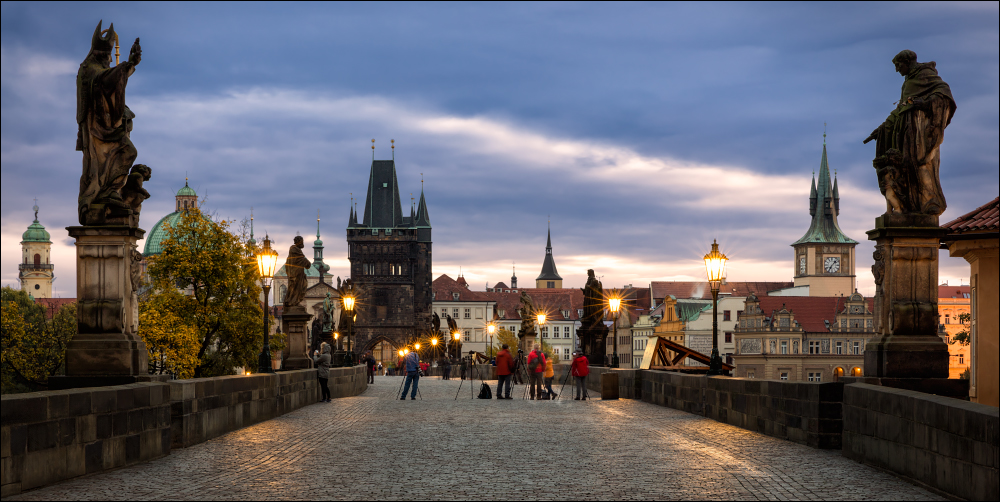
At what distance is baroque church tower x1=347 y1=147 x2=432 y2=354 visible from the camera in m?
133

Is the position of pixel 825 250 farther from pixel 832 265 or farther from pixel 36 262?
pixel 36 262

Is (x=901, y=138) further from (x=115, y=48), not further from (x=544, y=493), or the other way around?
(x=115, y=48)

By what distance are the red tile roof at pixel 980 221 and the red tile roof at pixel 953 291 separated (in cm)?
11786

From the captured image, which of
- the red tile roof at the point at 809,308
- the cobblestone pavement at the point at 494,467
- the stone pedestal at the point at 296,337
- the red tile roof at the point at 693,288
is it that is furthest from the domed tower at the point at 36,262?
the cobblestone pavement at the point at 494,467

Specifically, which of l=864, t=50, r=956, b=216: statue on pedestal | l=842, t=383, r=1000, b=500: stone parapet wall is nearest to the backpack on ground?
l=864, t=50, r=956, b=216: statue on pedestal

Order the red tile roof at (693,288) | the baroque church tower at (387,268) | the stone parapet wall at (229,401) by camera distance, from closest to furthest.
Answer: the stone parapet wall at (229,401), the baroque church tower at (387,268), the red tile roof at (693,288)

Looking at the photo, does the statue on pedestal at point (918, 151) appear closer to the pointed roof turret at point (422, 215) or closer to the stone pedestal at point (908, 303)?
the stone pedestal at point (908, 303)

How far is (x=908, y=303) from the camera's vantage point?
1263cm

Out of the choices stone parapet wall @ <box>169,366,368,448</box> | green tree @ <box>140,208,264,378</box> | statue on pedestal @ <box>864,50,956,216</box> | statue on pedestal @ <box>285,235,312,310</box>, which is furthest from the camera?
green tree @ <box>140,208,264,378</box>

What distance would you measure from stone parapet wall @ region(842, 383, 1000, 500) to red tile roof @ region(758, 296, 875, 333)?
101 meters

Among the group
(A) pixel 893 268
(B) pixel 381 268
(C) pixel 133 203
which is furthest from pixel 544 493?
(B) pixel 381 268

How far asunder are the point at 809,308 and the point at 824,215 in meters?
63.9

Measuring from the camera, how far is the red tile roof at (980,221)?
1584cm

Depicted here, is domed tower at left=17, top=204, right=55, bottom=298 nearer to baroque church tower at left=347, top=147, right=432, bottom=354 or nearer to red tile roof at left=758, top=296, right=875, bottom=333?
baroque church tower at left=347, top=147, right=432, bottom=354
